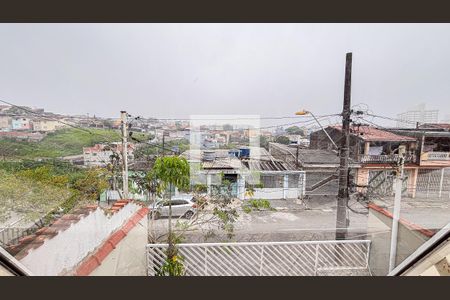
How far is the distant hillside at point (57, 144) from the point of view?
1.71m

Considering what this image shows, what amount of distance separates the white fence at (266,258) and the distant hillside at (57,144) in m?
1.23

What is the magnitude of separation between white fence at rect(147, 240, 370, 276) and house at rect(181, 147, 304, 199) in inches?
29.3

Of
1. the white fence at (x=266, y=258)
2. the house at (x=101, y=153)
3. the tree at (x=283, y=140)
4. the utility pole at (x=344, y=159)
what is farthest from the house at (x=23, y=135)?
the utility pole at (x=344, y=159)

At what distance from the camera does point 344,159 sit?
228 centimetres

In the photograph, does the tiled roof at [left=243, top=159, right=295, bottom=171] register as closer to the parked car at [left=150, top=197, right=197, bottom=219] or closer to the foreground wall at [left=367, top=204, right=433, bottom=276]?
the parked car at [left=150, top=197, right=197, bottom=219]

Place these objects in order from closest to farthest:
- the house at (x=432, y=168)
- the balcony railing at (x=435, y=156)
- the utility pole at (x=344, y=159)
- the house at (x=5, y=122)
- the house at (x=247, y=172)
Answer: the house at (x=5, y=122)
the utility pole at (x=344, y=159)
the house at (x=247, y=172)
the house at (x=432, y=168)
the balcony railing at (x=435, y=156)

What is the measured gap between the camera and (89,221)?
1455 mm

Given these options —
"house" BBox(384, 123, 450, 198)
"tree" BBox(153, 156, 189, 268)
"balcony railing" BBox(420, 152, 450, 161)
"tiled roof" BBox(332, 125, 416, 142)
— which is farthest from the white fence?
"balcony railing" BBox(420, 152, 450, 161)

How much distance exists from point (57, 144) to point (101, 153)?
1.42 ft

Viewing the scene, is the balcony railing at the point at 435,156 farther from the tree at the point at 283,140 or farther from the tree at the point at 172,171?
the tree at the point at 172,171

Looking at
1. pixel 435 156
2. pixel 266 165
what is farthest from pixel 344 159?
pixel 435 156

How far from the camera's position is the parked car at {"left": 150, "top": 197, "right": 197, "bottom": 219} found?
208 cm

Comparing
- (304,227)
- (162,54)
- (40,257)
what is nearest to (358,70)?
(162,54)

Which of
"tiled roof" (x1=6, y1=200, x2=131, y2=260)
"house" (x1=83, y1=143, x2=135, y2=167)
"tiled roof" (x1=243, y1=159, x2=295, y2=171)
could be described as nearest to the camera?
"tiled roof" (x1=6, y1=200, x2=131, y2=260)
